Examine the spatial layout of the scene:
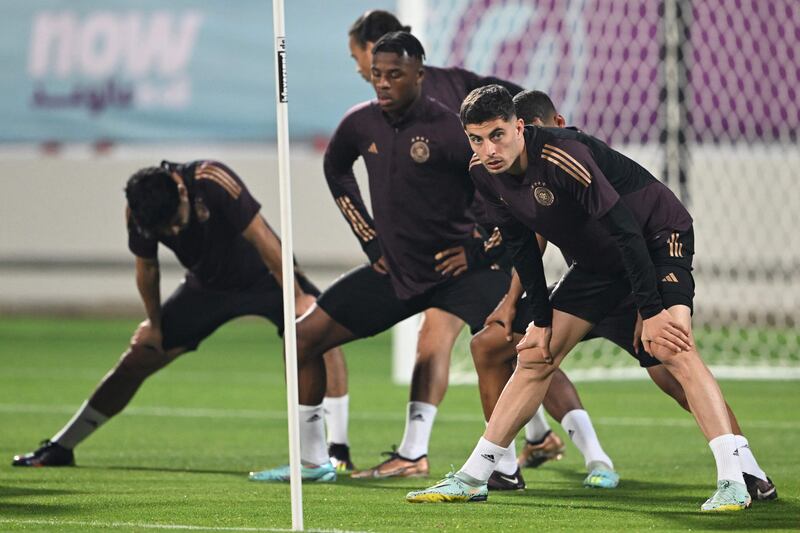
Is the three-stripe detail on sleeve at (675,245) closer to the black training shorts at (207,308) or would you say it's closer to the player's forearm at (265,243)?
the player's forearm at (265,243)

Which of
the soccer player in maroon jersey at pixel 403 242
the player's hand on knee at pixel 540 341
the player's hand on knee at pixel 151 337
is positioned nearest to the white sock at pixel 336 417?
the soccer player in maroon jersey at pixel 403 242

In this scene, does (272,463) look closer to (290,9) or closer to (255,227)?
(255,227)

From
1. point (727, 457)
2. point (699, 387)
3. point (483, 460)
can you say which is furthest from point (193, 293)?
point (727, 457)

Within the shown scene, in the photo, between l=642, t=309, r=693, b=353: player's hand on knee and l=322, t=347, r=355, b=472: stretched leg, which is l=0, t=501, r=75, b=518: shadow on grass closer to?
l=322, t=347, r=355, b=472: stretched leg

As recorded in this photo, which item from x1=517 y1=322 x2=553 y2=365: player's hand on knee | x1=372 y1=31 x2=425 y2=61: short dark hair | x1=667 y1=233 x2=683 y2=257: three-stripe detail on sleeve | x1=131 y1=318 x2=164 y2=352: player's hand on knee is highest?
x1=372 y1=31 x2=425 y2=61: short dark hair

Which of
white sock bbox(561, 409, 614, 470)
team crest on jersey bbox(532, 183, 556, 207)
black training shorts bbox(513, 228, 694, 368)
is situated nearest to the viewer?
team crest on jersey bbox(532, 183, 556, 207)

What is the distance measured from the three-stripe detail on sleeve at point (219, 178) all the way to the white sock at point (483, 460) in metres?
2.19

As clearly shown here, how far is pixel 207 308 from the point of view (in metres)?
8.34

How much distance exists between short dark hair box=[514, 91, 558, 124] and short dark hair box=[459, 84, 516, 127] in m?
0.81

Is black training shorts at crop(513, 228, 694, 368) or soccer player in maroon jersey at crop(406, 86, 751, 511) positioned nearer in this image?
soccer player in maroon jersey at crop(406, 86, 751, 511)

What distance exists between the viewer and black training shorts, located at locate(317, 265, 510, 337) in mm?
7605

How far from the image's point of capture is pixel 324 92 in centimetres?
1769

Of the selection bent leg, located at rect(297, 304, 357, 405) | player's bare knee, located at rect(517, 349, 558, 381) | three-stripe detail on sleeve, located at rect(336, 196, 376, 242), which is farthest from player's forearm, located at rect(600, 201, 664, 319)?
three-stripe detail on sleeve, located at rect(336, 196, 376, 242)

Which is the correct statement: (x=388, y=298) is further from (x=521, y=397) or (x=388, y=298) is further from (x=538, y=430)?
(x=521, y=397)
